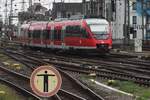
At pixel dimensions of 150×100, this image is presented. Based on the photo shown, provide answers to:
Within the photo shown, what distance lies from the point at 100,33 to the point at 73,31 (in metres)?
2.66

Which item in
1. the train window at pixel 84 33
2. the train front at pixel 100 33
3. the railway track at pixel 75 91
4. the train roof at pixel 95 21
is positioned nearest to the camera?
the railway track at pixel 75 91

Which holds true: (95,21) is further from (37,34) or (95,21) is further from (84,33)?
(37,34)

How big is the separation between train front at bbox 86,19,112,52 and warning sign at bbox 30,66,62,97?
26.9 meters

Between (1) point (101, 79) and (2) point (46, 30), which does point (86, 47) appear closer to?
(2) point (46, 30)

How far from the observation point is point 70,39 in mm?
38781

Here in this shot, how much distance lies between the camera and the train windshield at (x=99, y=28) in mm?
36469

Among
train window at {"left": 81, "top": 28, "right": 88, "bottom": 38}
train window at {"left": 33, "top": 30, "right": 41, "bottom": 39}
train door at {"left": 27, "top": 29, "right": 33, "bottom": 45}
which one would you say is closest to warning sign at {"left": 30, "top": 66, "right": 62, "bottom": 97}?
train window at {"left": 81, "top": 28, "right": 88, "bottom": 38}

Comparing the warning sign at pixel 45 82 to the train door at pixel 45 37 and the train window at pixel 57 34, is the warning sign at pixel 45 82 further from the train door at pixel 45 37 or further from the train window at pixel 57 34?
the train door at pixel 45 37

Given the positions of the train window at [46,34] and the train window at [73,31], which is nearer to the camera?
the train window at [73,31]

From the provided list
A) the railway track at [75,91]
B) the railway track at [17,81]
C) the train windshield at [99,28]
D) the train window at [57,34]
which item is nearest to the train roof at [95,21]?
the train windshield at [99,28]

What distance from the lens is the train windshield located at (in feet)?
120

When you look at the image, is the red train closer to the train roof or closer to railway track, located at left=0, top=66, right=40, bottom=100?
the train roof

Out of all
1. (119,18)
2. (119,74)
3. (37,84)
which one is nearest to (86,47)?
(119,74)

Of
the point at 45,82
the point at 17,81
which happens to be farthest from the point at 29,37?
the point at 45,82
